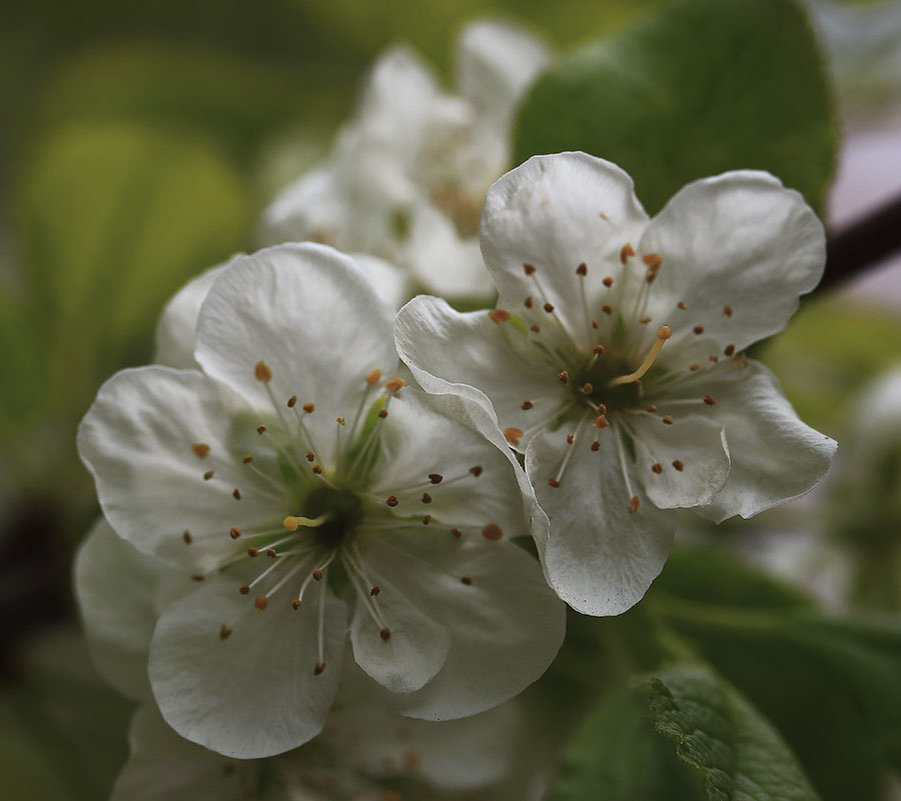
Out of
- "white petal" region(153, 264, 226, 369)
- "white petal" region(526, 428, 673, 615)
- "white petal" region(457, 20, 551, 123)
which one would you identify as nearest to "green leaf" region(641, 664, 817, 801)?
"white petal" region(526, 428, 673, 615)

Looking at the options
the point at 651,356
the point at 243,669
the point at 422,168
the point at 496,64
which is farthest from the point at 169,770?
the point at 496,64

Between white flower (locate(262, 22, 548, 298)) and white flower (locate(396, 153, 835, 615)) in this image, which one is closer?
white flower (locate(396, 153, 835, 615))

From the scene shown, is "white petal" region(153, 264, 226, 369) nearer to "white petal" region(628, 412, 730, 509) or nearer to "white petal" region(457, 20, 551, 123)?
"white petal" region(628, 412, 730, 509)

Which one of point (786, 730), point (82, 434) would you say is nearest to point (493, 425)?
point (82, 434)

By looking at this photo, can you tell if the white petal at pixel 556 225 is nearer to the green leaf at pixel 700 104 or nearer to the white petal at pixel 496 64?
the green leaf at pixel 700 104

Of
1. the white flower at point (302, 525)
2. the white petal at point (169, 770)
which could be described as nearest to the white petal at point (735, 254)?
the white flower at point (302, 525)
